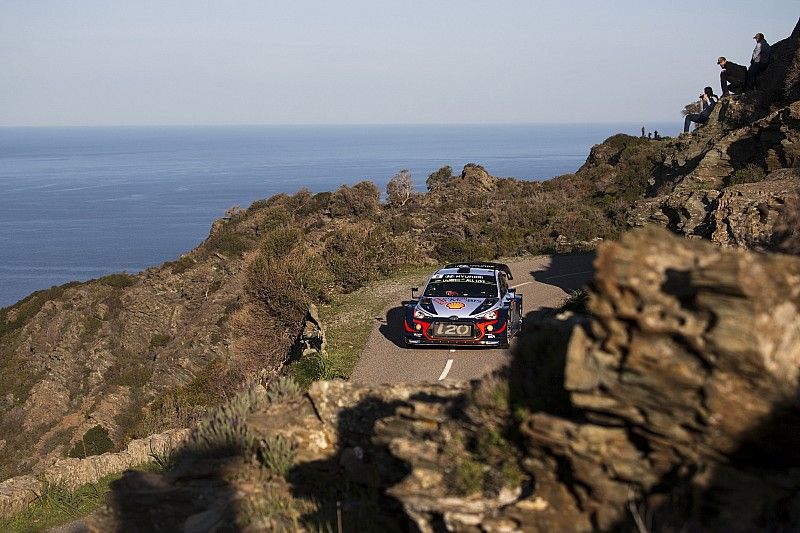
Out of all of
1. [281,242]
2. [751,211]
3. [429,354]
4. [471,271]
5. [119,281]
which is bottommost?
[119,281]

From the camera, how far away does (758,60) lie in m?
28.4

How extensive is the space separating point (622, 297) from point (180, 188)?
6244 inches

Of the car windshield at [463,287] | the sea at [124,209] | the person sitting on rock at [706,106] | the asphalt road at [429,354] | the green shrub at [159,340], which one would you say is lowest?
the sea at [124,209]

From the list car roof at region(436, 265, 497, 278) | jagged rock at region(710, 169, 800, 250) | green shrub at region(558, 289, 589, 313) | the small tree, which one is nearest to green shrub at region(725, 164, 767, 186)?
jagged rock at region(710, 169, 800, 250)

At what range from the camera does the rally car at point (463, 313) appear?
1617 cm

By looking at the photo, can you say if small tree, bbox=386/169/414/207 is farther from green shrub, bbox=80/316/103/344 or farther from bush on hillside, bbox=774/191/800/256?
bush on hillside, bbox=774/191/800/256

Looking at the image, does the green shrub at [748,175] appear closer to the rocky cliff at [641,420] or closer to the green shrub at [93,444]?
the rocky cliff at [641,420]

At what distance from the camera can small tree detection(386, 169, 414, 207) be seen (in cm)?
4912

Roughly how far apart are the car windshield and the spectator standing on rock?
51.2ft

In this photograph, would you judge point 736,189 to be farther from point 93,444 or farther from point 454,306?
point 93,444

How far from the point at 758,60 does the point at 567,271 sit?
1081 cm

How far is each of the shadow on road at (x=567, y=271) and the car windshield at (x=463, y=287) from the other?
18.7ft

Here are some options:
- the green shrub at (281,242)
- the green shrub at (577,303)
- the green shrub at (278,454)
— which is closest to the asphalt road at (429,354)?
the green shrub at (577,303)

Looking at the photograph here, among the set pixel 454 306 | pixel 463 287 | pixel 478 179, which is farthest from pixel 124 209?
pixel 454 306
